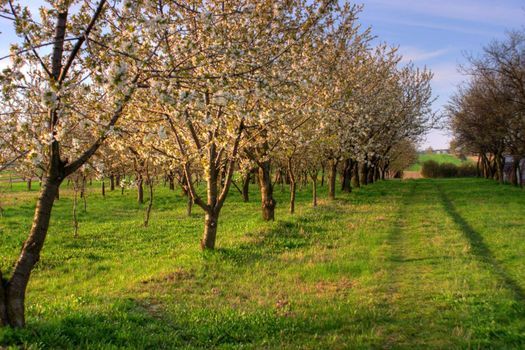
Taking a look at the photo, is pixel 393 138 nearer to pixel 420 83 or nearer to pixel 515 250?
pixel 420 83

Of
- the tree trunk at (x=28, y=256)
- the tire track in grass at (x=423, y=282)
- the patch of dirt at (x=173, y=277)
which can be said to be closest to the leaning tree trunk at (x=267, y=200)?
the tire track in grass at (x=423, y=282)

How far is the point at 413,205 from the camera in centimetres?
2662

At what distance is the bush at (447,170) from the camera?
8575cm

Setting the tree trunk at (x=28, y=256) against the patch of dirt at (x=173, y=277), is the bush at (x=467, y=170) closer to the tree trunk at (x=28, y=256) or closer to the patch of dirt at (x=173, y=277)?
the patch of dirt at (x=173, y=277)

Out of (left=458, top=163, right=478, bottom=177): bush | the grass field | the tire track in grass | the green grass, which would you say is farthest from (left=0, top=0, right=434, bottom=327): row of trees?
the green grass

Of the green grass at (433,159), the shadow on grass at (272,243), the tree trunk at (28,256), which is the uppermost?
the green grass at (433,159)

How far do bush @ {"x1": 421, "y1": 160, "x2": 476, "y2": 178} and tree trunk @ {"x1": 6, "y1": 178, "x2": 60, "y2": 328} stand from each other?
88.2 metres

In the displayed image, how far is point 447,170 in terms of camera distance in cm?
8750

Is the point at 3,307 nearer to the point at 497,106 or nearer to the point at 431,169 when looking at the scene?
the point at 497,106

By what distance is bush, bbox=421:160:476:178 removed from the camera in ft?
281

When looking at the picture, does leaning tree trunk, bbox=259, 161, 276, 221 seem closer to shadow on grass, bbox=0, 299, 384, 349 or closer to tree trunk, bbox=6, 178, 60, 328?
shadow on grass, bbox=0, 299, 384, 349

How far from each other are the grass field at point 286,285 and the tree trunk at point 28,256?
0.42m

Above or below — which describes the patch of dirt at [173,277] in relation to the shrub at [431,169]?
below

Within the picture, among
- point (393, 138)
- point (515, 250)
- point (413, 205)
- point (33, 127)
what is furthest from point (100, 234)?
point (393, 138)
